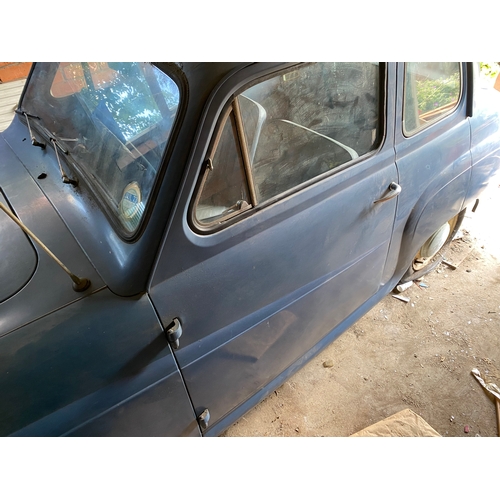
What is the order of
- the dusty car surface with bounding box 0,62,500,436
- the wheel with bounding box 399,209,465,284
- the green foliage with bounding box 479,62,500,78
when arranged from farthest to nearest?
the green foliage with bounding box 479,62,500,78 < the wheel with bounding box 399,209,465,284 < the dusty car surface with bounding box 0,62,500,436

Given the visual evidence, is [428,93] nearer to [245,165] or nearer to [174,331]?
[245,165]

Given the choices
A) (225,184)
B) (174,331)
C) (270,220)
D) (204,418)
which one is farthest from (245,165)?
(204,418)

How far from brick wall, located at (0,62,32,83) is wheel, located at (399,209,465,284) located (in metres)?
6.69

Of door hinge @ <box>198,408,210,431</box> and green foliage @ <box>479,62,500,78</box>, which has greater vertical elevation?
green foliage @ <box>479,62,500,78</box>

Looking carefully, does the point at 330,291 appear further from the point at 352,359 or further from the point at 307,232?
the point at 352,359

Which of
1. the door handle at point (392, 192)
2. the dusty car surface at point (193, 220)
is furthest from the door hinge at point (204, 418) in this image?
the door handle at point (392, 192)

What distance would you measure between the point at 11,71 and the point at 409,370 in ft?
23.8

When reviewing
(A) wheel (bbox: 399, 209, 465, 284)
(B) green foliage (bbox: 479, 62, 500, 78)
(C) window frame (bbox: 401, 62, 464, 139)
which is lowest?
(A) wheel (bbox: 399, 209, 465, 284)

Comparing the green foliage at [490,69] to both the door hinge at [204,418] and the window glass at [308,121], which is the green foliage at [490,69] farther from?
the door hinge at [204,418]

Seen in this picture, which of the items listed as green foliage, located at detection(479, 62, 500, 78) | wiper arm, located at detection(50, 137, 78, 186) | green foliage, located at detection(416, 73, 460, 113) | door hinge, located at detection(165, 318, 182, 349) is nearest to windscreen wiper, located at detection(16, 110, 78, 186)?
wiper arm, located at detection(50, 137, 78, 186)

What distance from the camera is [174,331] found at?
1.09 m

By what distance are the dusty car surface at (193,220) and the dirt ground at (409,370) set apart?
340mm

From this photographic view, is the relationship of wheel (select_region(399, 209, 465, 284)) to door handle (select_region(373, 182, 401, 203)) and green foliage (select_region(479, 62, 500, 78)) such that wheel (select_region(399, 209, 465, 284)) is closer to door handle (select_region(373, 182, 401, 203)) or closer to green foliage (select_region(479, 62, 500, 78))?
door handle (select_region(373, 182, 401, 203))

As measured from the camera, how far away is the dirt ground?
1.85m
